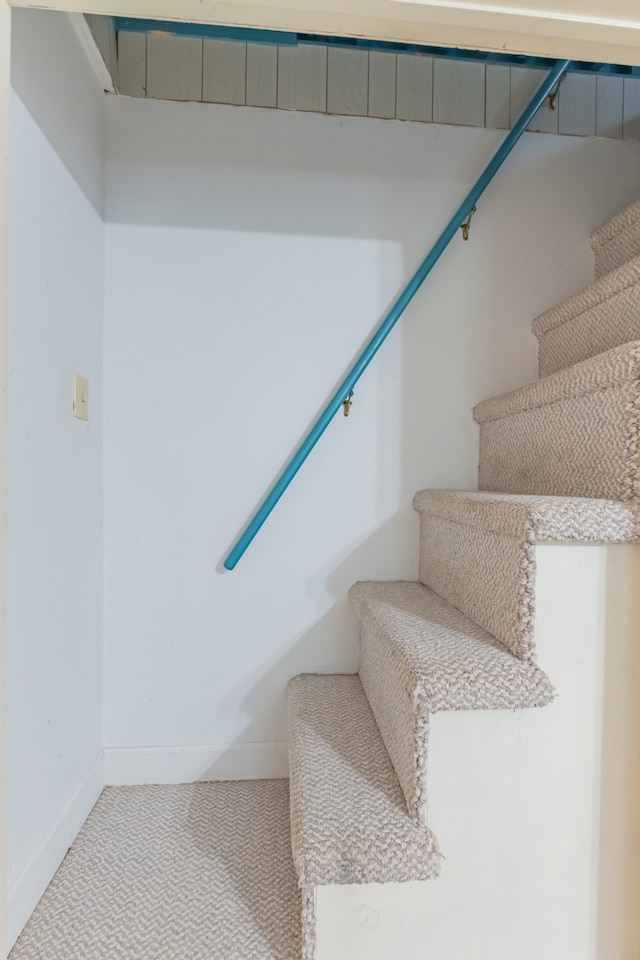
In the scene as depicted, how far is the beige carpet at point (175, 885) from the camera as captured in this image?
0.84m

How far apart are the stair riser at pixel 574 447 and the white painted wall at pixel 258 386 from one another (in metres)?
0.17

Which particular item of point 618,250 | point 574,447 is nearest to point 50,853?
point 574,447

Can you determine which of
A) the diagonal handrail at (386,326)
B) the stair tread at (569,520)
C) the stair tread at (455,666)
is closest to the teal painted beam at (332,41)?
the diagonal handrail at (386,326)

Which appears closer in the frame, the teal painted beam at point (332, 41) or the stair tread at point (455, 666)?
the stair tread at point (455, 666)

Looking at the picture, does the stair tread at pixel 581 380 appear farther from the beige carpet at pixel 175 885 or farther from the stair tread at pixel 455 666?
the beige carpet at pixel 175 885

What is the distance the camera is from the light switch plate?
3.53 ft

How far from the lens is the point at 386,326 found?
4.10 ft

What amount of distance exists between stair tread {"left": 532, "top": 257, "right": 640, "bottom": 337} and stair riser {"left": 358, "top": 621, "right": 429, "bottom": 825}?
859 mm

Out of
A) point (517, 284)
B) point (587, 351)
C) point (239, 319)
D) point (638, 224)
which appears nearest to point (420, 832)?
point (587, 351)

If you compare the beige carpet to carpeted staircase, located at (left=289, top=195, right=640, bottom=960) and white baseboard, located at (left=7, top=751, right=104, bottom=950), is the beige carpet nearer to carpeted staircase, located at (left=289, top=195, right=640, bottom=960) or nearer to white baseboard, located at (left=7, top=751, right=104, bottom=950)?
white baseboard, located at (left=7, top=751, right=104, bottom=950)

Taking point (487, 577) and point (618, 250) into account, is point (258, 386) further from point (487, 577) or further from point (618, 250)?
point (618, 250)

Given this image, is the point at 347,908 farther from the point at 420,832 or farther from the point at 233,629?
the point at 233,629

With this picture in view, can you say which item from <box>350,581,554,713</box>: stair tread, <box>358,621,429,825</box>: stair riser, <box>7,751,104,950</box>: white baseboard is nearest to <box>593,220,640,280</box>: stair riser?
<box>350,581,554,713</box>: stair tread

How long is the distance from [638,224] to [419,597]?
40.9 inches
